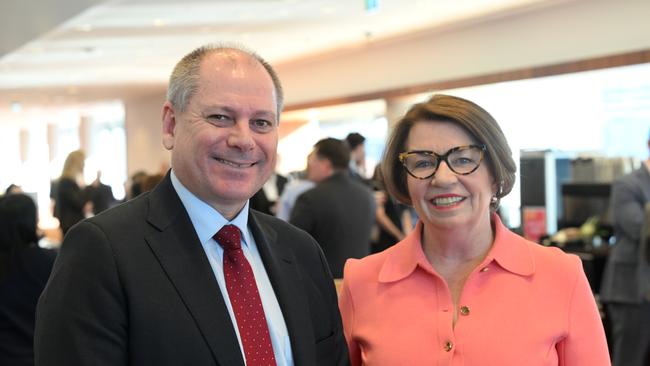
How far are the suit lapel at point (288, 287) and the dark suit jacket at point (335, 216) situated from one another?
360 centimetres

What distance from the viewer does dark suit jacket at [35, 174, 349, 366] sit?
1615 millimetres

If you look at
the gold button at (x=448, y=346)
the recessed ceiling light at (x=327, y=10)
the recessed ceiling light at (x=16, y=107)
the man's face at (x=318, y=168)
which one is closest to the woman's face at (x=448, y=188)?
the gold button at (x=448, y=346)

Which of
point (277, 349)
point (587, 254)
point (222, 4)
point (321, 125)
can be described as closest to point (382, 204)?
point (587, 254)

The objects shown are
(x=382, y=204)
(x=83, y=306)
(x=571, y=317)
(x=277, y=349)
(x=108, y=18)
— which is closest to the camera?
(x=83, y=306)

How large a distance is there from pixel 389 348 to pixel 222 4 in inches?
294

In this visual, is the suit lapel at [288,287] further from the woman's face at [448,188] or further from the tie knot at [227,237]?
the woman's face at [448,188]

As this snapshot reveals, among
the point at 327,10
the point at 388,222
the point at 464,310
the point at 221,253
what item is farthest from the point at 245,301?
the point at 327,10

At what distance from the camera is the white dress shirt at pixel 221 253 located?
1835 mm

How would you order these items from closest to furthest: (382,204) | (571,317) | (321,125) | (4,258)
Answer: (571,317), (4,258), (382,204), (321,125)

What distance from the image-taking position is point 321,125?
63.8ft

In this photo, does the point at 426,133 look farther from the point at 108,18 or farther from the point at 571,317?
the point at 108,18

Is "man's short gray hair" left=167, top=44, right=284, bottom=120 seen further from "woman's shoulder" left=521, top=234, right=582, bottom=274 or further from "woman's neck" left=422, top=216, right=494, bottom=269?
"woman's shoulder" left=521, top=234, right=582, bottom=274

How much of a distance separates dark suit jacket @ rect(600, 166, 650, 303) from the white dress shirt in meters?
3.94

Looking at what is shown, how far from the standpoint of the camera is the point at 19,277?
12.8 feet
